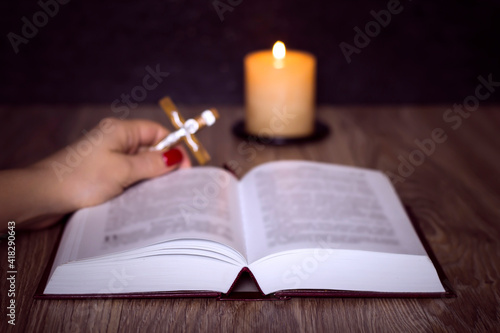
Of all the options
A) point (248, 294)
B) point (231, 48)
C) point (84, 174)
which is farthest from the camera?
point (231, 48)

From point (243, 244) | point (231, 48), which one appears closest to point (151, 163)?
point (243, 244)

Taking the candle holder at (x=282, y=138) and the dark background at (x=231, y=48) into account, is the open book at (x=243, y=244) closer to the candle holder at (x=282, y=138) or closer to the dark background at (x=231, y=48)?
the candle holder at (x=282, y=138)

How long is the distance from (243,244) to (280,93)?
1.63 ft

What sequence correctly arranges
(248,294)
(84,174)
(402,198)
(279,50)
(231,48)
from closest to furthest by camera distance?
(248,294), (84,174), (402,198), (279,50), (231,48)

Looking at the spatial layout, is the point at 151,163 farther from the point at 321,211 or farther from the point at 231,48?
the point at 231,48

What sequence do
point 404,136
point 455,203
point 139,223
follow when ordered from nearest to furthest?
1. point 139,223
2. point 455,203
3. point 404,136

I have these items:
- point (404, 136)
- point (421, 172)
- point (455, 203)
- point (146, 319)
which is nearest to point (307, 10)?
point (404, 136)

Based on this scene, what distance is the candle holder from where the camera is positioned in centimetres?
113

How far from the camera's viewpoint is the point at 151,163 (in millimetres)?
852

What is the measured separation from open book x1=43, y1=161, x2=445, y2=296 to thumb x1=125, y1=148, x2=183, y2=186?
40 mm

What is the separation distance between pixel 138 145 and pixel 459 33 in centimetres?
88

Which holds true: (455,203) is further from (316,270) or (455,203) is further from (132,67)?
(132,67)

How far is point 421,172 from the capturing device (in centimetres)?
102

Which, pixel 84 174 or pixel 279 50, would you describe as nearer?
pixel 84 174
